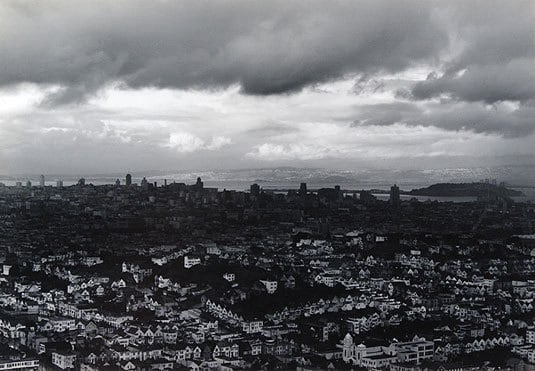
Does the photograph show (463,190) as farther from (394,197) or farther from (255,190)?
(255,190)

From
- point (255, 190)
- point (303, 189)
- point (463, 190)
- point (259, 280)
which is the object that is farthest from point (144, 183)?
point (463, 190)

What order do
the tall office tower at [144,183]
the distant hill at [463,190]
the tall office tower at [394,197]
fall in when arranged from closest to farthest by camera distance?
1. the distant hill at [463,190]
2. the tall office tower at [144,183]
3. the tall office tower at [394,197]

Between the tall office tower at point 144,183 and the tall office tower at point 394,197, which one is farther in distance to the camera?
the tall office tower at point 394,197

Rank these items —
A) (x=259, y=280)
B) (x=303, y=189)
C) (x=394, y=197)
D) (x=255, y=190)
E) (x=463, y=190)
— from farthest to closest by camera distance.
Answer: (x=394, y=197) < (x=463, y=190) < (x=255, y=190) < (x=303, y=189) < (x=259, y=280)

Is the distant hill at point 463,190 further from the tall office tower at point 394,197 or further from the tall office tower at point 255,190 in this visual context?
the tall office tower at point 255,190

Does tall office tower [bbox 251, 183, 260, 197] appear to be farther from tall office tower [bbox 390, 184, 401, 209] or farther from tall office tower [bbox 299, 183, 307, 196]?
tall office tower [bbox 390, 184, 401, 209]

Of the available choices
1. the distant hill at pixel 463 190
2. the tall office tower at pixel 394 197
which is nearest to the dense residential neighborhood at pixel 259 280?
the tall office tower at pixel 394 197

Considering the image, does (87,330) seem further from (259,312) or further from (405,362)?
(405,362)

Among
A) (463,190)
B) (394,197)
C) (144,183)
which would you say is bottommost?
(394,197)
